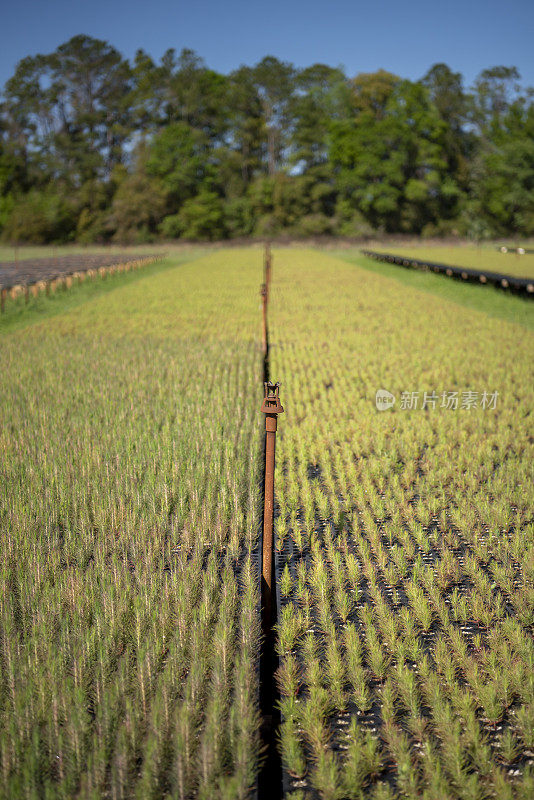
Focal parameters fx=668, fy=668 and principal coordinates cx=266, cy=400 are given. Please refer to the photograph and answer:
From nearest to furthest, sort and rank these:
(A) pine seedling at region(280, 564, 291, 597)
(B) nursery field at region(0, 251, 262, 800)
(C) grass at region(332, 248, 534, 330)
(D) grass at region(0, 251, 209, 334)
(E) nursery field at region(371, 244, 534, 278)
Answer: (B) nursery field at region(0, 251, 262, 800)
(A) pine seedling at region(280, 564, 291, 597)
(D) grass at region(0, 251, 209, 334)
(C) grass at region(332, 248, 534, 330)
(E) nursery field at region(371, 244, 534, 278)

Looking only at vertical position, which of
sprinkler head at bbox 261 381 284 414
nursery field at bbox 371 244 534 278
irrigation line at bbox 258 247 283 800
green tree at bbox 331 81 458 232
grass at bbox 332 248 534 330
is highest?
green tree at bbox 331 81 458 232

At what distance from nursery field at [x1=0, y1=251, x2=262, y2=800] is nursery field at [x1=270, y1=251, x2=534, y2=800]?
28 cm

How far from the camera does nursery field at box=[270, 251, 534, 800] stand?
8.18 feet

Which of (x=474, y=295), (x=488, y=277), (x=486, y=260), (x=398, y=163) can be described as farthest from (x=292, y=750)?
(x=398, y=163)

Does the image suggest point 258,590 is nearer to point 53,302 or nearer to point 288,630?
point 288,630

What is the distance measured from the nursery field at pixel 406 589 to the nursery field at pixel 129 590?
282 mm

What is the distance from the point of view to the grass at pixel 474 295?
16.3m

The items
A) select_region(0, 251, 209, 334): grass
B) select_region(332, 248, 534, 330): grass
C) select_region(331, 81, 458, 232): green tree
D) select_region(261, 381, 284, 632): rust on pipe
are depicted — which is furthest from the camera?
select_region(331, 81, 458, 232): green tree

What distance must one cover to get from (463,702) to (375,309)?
14.6 metres

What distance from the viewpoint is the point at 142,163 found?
208 ft

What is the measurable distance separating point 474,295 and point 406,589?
1778 centimetres

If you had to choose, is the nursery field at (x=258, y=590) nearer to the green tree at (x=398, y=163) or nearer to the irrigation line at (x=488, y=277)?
the irrigation line at (x=488, y=277)

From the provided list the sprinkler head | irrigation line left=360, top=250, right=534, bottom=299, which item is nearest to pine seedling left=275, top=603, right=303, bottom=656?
the sprinkler head

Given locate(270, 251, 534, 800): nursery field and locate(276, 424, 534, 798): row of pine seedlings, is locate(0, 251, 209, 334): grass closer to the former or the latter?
locate(270, 251, 534, 800): nursery field
